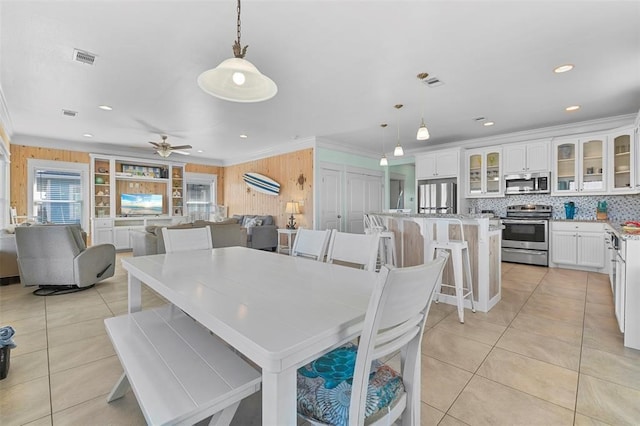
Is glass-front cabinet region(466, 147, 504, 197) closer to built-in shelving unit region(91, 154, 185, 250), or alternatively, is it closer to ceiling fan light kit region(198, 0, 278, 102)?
ceiling fan light kit region(198, 0, 278, 102)

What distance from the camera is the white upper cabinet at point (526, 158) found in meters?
5.17

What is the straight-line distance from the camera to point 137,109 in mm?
4312

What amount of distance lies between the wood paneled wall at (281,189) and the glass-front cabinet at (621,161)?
5.14m

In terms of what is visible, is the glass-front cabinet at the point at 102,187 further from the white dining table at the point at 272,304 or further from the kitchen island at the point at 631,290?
the kitchen island at the point at 631,290

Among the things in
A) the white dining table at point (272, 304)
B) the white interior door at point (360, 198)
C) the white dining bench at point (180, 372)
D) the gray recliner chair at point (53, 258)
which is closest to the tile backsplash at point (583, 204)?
the white interior door at point (360, 198)

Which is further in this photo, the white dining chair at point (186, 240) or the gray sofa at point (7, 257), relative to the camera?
the gray sofa at point (7, 257)

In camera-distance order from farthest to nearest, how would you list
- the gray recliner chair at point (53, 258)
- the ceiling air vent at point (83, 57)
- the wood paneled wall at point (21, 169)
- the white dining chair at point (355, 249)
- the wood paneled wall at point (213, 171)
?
1. the wood paneled wall at point (213, 171)
2. the wood paneled wall at point (21, 169)
3. the gray recliner chair at point (53, 258)
4. the ceiling air vent at point (83, 57)
5. the white dining chair at point (355, 249)

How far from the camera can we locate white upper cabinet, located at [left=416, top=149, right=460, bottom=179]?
19.7ft

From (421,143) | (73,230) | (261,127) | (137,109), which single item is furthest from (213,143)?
(421,143)

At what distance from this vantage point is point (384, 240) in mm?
4016

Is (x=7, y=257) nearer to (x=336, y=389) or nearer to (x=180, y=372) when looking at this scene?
(x=180, y=372)

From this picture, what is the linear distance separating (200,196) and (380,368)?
8953 millimetres

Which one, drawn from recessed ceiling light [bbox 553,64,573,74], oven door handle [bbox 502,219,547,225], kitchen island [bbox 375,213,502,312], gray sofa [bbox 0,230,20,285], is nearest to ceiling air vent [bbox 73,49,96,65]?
gray sofa [bbox 0,230,20,285]

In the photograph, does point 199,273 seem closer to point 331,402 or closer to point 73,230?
point 331,402
